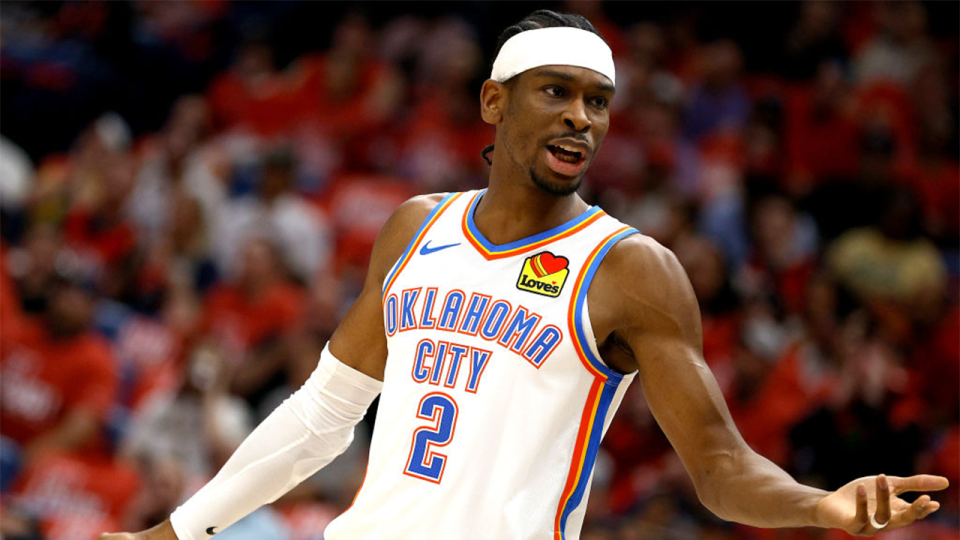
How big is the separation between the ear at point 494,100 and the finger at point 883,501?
167 cm

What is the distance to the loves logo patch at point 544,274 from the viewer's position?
149 inches

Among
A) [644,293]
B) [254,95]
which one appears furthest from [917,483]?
[254,95]

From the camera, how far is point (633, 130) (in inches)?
432

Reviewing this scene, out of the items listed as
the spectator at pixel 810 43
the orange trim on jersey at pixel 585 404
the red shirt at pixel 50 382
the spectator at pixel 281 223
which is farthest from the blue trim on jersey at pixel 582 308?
the spectator at pixel 810 43

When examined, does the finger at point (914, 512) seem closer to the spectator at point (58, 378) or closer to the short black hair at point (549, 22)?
the short black hair at point (549, 22)

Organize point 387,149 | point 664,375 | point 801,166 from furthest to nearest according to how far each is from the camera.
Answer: point 387,149, point 801,166, point 664,375

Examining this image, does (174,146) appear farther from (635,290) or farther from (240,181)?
(635,290)

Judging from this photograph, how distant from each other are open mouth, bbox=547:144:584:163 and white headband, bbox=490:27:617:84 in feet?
0.79

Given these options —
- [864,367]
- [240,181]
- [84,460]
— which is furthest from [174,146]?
[864,367]

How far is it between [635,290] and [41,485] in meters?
5.75

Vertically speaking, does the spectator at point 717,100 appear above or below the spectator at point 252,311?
above

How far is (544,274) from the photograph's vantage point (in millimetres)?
→ 3826

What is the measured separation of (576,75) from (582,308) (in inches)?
26.7

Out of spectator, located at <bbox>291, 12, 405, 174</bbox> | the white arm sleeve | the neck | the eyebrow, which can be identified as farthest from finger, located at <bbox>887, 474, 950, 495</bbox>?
spectator, located at <bbox>291, 12, 405, 174</bbox>
